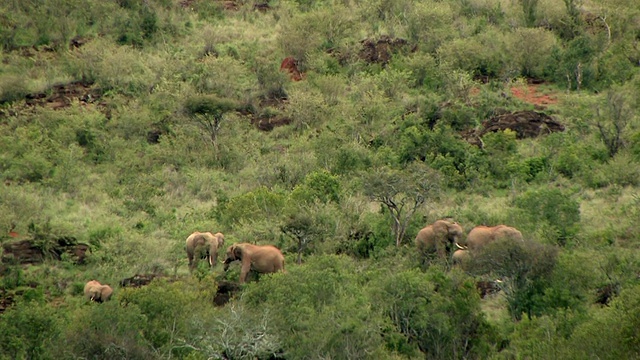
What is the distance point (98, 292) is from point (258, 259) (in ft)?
11.4

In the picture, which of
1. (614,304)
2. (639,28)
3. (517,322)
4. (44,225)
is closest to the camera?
(614,304)

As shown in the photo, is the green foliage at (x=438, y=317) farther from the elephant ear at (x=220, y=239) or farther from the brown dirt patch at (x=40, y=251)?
the brown dirt patch at (x=40, y=251)

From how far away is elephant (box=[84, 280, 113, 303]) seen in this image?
799 inches

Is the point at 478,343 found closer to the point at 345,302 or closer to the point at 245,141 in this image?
the point at 345,302

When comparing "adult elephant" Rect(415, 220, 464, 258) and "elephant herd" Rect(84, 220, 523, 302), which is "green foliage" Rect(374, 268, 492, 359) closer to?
"elephant herd" Rect(84, 220, 523, 302)

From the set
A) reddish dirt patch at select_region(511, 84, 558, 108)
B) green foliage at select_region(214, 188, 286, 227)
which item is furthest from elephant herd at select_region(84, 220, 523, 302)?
reddish dirt patch at select_region(511, 84, 558, 108)

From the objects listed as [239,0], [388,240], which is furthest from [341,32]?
[388,240]

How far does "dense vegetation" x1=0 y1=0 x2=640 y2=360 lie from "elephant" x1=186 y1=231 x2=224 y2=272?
686mm

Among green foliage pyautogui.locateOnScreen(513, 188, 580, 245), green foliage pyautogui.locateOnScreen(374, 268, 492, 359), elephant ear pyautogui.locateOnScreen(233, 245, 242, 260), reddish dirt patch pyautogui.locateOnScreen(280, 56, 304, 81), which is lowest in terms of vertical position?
reddish dirt patch pyautogui.locateOnScreen(280, 56, 304, 81)

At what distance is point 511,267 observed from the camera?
18.6m

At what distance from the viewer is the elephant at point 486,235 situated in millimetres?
20484

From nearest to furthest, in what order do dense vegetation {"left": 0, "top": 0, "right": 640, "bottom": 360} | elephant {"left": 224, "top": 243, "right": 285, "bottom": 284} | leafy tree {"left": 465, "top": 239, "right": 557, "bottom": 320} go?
dense vegetation {"left": 0, "top": 0, "right": 640, "bottom": 360}, leafy tree {"left": 465, "top": 239, "right": 557, "bottom": 320}, elephant {"left": 224, "top": 243, "right": 285, "bottom": 284}

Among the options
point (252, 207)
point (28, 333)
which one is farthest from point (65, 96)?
point (28, 333)

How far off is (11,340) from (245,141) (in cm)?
1803
